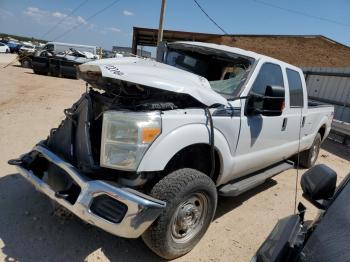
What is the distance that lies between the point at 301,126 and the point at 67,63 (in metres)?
17.3

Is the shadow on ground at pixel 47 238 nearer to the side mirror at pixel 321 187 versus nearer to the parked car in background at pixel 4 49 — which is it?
the side mirror at pixel 321 187

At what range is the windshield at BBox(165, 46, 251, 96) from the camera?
396cm

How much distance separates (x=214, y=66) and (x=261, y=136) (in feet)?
3.88

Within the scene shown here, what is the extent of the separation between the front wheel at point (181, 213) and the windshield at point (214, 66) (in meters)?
1.29

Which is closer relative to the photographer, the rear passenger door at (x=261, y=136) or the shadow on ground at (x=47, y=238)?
the shadow on ground at (x=47, y=238)

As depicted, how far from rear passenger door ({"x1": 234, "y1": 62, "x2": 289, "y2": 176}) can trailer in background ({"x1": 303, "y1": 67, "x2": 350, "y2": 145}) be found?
7.64 m

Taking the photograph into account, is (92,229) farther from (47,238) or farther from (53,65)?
(53,65)

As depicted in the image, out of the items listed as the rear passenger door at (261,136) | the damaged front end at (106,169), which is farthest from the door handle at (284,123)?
the damaged front end at (106,169)

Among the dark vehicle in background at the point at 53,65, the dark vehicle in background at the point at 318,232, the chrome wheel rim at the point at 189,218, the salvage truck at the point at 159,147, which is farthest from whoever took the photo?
the dark vehicle in background at the point at 53,65

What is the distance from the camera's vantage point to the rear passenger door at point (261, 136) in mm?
3791

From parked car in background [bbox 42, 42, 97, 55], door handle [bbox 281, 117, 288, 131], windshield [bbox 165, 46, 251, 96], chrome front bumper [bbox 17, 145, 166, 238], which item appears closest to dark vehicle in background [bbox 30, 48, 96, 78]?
parked car in background [bbox 42, 42, 97, 55]

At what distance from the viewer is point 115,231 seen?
2.59m

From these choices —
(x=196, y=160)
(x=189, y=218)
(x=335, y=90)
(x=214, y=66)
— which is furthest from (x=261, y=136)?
(x=335, y=90)

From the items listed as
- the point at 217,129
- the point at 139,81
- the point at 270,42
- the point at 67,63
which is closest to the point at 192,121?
the point at 217,129
